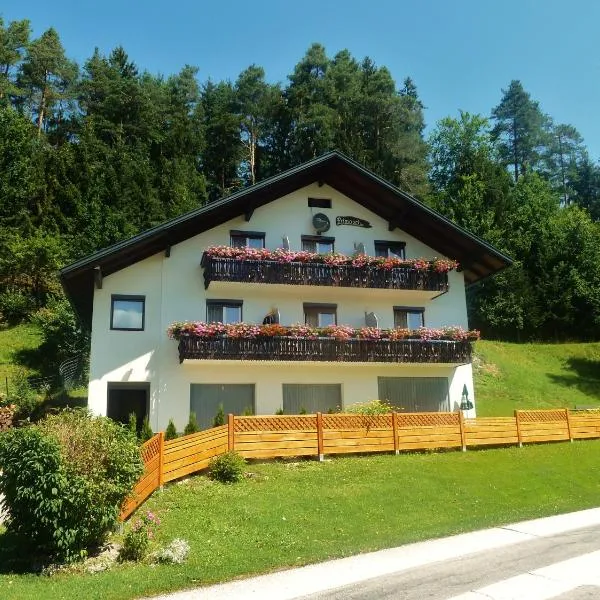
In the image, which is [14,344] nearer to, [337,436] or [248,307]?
[248,307]

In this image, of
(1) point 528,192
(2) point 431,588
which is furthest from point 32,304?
(1) point 528,192

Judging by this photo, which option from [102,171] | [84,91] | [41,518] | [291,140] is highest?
[84,91]

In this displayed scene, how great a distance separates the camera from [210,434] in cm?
1702

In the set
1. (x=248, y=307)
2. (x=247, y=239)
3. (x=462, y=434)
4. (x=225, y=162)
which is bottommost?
(x=462, y=434)

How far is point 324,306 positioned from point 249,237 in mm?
4065

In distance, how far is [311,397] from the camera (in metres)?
24.4

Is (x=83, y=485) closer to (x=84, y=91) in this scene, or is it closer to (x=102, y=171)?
(x=102, y=171)

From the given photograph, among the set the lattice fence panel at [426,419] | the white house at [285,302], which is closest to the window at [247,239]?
the white house at [285,302]

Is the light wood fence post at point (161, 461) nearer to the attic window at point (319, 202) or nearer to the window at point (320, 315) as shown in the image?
the window at point (320, 315)

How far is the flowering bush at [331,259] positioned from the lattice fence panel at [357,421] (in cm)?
722

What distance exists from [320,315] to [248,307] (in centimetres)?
293

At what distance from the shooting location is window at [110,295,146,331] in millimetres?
23406

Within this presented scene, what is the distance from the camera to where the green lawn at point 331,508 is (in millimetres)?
10023

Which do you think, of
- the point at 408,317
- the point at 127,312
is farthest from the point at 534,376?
the point at 127,312
